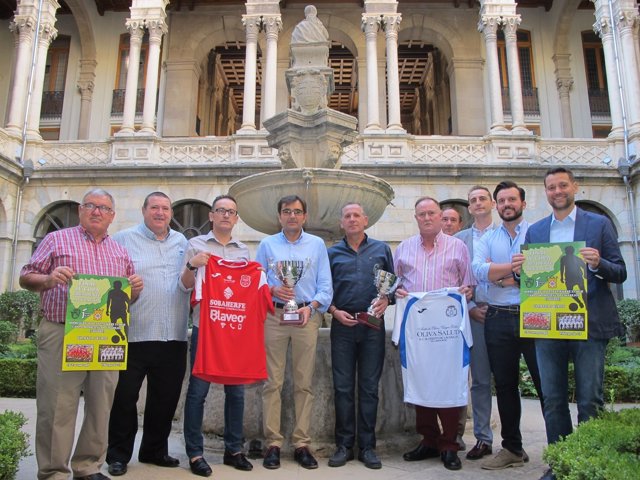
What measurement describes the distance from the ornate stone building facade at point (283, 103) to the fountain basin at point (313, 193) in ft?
43.6

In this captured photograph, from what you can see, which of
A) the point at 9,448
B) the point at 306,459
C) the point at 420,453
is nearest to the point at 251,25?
the point at 420,453

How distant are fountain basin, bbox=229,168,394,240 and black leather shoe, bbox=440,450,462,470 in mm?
3110

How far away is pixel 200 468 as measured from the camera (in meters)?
4.36

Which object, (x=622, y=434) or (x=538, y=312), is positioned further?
(x=538, y=312)

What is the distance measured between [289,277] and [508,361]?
2019 millimetres

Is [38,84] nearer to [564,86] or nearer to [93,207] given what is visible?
[93,207]

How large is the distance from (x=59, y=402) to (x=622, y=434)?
3.75m

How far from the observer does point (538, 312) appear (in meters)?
4.20

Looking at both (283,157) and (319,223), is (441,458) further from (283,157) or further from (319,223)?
(283,157)

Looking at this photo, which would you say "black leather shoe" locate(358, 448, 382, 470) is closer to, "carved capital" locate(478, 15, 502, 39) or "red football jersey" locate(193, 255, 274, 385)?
"red football jersey" locate(193, 255, 274, 385)

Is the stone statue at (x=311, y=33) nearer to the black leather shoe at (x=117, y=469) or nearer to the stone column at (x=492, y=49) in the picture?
the black leather shoe at (x=117, y=469)

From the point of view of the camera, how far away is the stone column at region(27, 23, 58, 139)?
72.3 ft

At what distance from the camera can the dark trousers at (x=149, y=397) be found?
4.58 m

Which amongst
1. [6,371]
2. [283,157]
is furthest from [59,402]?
[6,371]
